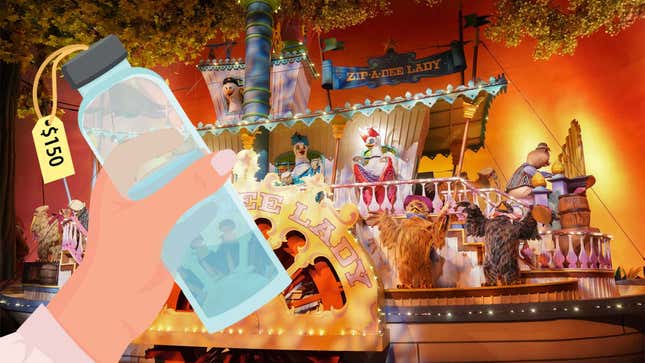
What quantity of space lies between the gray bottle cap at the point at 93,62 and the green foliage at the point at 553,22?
10.7 meters

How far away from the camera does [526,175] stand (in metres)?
7.14

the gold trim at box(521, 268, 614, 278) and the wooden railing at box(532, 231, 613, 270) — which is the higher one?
the wooden railing at box(532, 231, 613, 270)

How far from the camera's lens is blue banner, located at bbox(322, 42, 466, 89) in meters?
8.07

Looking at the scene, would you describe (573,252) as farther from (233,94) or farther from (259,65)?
(233,94)

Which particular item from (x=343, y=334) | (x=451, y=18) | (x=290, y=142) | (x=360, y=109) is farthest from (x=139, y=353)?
(x=451, y=18)

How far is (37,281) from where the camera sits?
638 cm

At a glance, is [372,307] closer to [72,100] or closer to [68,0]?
[68,0]

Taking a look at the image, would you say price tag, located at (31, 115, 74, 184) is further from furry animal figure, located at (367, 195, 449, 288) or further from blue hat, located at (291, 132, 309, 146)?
blue hat, located at (291, 132, 309, 146)

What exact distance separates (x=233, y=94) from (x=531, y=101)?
Result: 24.4 feet

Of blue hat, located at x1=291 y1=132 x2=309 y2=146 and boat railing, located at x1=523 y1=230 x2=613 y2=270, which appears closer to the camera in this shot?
boat railing, located at x1=523 y1=230 x2=613 y2=270

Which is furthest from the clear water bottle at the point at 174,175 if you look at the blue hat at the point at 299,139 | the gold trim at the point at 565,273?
the blue hat at the point at 299,139

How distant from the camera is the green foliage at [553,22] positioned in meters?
9.63

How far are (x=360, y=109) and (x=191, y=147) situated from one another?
497 cm

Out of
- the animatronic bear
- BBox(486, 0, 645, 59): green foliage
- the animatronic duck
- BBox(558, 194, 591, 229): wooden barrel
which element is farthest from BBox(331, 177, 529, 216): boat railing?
BBox(486, 0, 645, 59): green foliage
